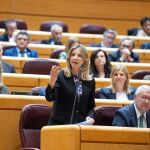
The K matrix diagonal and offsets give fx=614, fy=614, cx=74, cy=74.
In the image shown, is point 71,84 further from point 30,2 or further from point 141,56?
point 30,2

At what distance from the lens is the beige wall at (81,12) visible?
27.9ft

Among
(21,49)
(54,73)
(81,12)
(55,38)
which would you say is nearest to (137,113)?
(54,73)

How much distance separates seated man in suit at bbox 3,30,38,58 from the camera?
241 inches

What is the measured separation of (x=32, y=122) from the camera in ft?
12.9

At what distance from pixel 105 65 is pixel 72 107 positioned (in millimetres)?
1738

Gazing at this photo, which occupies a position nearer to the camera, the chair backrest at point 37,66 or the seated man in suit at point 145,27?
the chair backrest at point 37,66

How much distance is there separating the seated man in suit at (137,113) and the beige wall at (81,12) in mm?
4741

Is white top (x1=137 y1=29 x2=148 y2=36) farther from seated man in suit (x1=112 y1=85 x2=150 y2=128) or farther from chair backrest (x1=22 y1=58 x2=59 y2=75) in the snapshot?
seated man in suit (x1=112 y1=85 x2=150 y2=128)

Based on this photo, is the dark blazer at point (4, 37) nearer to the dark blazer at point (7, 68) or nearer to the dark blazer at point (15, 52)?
the dark blazer at point (15, 52)

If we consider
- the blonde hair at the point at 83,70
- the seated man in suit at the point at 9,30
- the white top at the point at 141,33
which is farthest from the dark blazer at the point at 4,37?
the blonde hair at the point at 83,70

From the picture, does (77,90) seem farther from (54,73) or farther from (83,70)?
(54,73)

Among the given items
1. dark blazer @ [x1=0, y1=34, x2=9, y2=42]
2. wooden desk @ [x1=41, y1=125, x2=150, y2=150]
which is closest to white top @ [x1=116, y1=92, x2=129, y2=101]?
wooden desk @ [x1=41, y1=125, x2=150, y2=150]

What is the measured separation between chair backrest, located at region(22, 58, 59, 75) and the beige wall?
3117mm

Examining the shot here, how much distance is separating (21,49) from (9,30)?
3.06 feet
